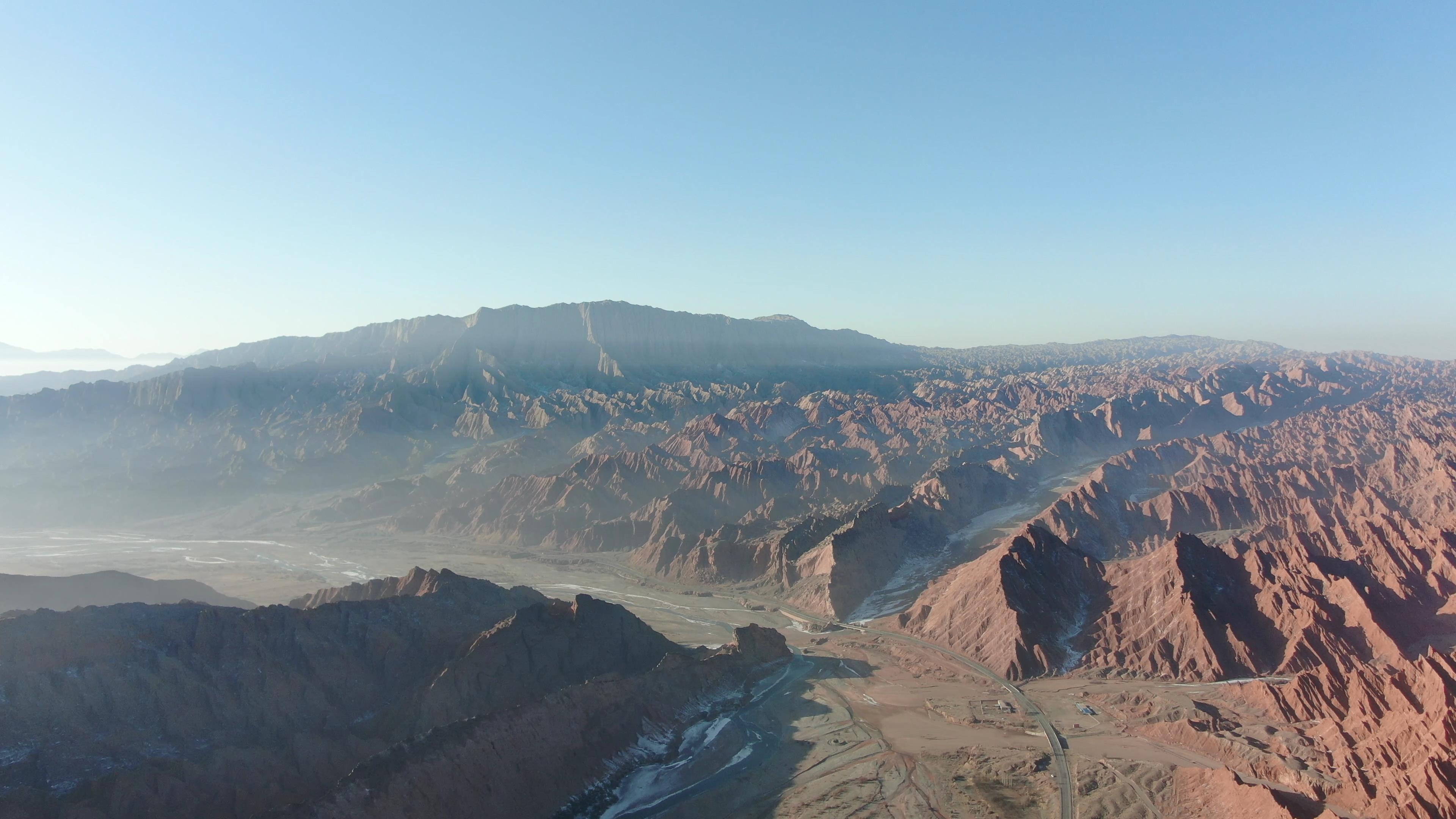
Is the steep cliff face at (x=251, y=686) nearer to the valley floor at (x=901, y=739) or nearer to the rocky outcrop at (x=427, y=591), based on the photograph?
the rocky outcrop at (x=427, y=591)

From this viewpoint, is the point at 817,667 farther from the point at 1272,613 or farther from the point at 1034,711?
the point at 1272,613

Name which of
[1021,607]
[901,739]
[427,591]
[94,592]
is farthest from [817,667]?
[94,592]

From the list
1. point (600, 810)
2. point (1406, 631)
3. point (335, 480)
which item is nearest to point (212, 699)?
point (600, 810)

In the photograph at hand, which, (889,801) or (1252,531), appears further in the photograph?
(1252,531)

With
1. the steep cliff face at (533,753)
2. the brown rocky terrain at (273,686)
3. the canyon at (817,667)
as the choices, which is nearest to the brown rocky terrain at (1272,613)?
the canyon at (817,667)

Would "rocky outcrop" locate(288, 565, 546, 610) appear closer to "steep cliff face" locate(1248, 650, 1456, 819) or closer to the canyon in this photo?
the canyon

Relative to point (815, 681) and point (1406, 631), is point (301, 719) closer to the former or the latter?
point (815, 681)

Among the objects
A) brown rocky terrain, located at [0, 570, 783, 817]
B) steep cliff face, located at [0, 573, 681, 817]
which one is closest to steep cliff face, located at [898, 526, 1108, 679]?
brown rocky terrain, located at [0, 570, 783, 817]
